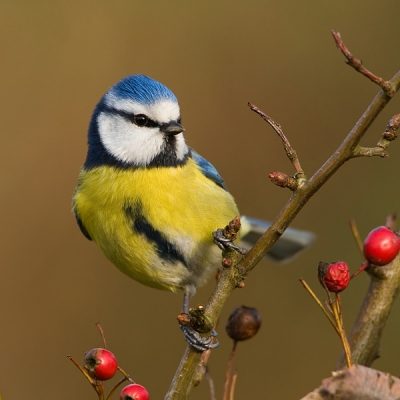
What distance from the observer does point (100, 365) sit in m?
1.50

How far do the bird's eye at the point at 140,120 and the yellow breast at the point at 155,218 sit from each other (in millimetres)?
204

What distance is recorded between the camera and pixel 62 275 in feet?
12.4

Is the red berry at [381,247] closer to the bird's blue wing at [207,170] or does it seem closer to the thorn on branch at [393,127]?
the thorn on branch at [393,127]

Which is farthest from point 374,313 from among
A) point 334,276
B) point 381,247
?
point 334,276

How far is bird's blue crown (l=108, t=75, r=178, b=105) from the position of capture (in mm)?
2398

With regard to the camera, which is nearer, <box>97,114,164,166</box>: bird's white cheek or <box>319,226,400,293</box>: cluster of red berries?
<box>319,226,400,293</box>: cluster of red berries

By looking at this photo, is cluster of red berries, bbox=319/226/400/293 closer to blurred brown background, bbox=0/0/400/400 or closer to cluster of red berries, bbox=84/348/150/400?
cluster of red berries, bbox=84/348/150/400

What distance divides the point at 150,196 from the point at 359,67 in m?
1.16

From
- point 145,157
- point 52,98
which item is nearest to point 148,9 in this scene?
point 52,98

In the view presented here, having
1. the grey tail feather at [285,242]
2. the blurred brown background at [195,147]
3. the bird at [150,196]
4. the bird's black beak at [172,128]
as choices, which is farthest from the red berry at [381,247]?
the blurred brown background at [195,147]

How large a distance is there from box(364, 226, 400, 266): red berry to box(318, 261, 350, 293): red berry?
0.53ft

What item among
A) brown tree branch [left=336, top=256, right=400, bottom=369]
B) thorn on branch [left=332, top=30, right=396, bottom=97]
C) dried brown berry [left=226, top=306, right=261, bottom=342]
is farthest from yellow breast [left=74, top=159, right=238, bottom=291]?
thorn on branch [left=332, top=30, right=396, bottom=97]

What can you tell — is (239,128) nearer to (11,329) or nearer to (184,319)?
(11,329)

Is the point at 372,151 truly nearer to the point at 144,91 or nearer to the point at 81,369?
the point at 81,369
